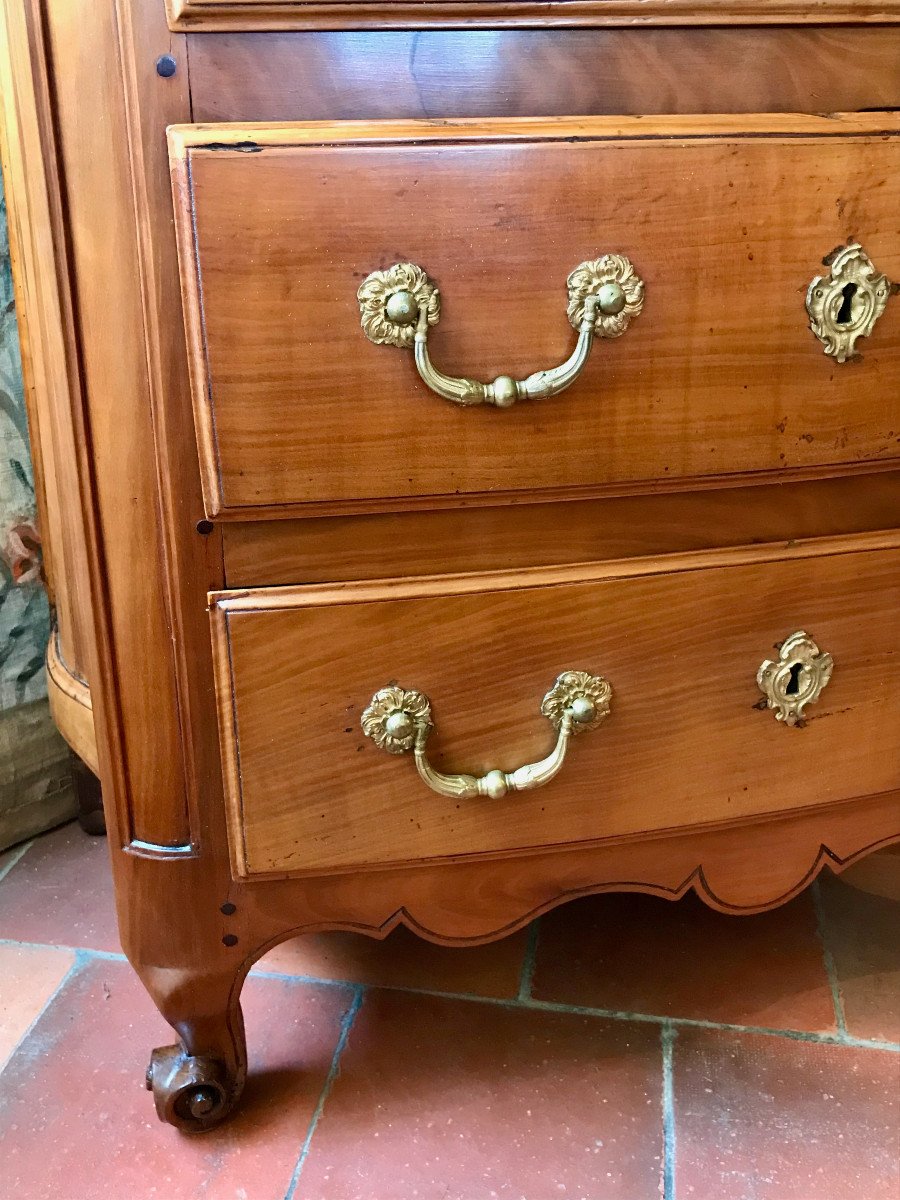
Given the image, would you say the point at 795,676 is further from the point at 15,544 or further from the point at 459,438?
the point at 15,544

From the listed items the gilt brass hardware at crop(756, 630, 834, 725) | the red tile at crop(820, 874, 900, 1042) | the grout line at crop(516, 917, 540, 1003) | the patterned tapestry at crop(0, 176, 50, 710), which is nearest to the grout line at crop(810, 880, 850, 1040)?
the red tile at crop(820, 874, 900, 1042)

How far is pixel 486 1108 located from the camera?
2.69 ft

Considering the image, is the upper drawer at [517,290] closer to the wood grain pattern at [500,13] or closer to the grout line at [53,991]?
the wood grain pattern at [500,13]

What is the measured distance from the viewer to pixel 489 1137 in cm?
79

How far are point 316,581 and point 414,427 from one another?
0.12 m

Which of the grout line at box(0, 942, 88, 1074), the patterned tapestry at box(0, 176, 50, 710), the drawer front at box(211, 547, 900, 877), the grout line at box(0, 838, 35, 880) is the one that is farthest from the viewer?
the grout line at box(0, 838, 35, 880)

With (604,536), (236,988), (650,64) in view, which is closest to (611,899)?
(236,988)

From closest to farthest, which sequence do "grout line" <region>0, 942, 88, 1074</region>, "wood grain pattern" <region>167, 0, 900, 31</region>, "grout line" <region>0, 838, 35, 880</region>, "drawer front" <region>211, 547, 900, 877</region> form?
"wood grain pattern" <region>167, 0, 900, 31</region> → "drawer front" <region>211, 547, 900, 877</region> → "grout line" <region>0, 942, 88, 1074</region> → "grout line" <region>0, 838, 35, 880</region>

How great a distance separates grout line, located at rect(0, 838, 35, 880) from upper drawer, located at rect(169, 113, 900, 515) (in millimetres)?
760

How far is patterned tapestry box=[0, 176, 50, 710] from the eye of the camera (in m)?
1.03

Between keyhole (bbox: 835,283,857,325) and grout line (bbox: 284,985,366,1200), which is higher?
keyhole (bbox: 835,283,857,325)

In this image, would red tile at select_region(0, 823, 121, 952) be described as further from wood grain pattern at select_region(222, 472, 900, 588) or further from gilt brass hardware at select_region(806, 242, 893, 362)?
gilt brass hardware at select_region(806, 242, 893, 362)

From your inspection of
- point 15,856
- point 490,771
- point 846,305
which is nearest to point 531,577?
point 490,771

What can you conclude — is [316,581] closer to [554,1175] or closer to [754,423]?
[754,423]
